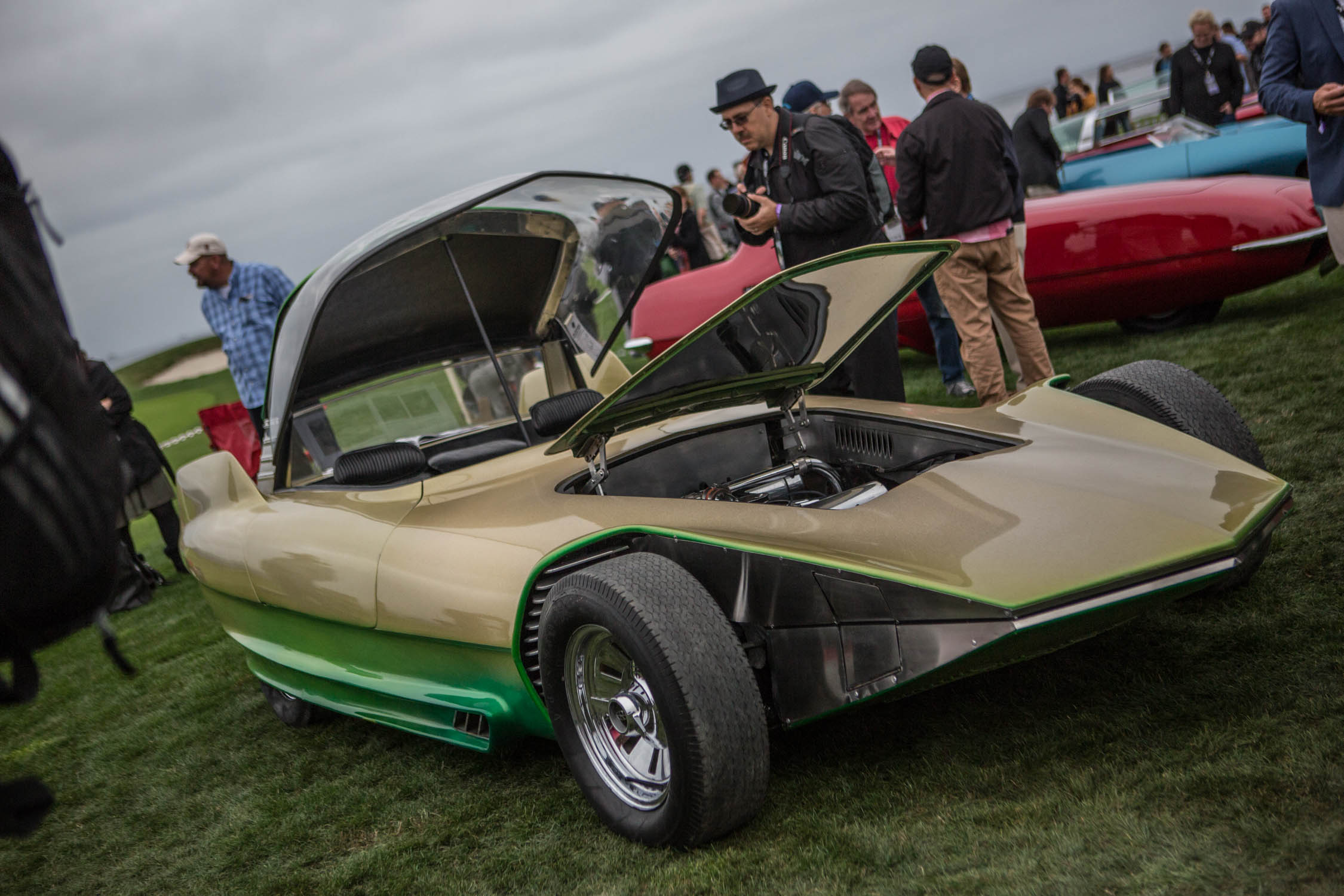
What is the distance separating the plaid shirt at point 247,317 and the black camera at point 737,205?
342cm

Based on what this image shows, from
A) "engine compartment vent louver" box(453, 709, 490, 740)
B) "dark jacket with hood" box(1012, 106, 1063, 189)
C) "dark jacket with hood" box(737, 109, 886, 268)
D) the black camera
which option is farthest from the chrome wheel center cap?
"dark jacket with hood" box(1012, 106, 1063, 189)

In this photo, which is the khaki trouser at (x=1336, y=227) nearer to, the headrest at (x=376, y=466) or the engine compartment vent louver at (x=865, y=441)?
the engine compartment vent louver at (x=865, y=441)

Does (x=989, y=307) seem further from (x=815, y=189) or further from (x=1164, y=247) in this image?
(x=1164, y=247)

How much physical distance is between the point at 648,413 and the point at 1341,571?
6.30ft

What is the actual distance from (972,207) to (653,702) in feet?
11.7

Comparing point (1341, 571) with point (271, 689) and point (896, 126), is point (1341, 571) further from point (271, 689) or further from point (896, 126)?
point (896, 126)

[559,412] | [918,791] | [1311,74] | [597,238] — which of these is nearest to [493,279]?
[597,238]

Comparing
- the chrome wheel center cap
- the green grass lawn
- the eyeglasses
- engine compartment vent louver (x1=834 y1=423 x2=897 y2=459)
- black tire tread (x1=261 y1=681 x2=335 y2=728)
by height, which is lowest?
the green grass lawn

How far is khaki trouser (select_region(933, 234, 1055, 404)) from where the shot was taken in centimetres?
513

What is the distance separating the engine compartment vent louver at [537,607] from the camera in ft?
8.43

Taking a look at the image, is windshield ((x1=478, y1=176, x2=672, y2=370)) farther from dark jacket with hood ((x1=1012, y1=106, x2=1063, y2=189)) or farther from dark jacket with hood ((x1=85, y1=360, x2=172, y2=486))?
dark jacket with hood ((x1=1012, y1=106, x2=1063, y2=189))

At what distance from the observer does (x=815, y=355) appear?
9.93 feet

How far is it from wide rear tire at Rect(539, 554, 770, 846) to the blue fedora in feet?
9.06

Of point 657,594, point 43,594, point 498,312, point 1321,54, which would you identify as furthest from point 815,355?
point 1321,54
